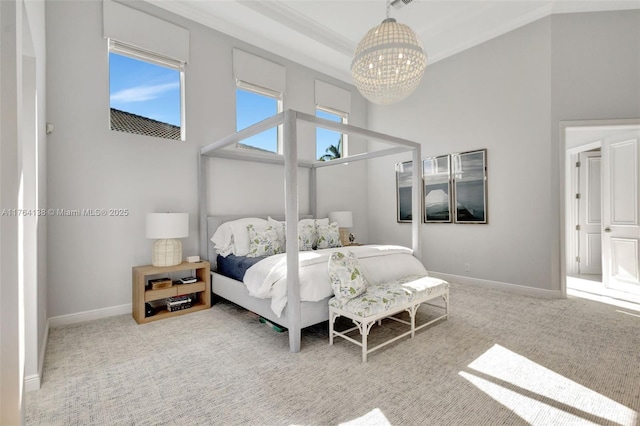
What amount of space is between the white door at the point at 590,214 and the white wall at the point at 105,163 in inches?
236

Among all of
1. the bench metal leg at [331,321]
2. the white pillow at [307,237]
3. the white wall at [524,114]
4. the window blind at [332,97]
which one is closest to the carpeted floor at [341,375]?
the bench metal leg at [331,321]

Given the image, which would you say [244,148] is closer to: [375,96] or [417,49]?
[375,96]

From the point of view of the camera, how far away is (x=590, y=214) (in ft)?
17.1

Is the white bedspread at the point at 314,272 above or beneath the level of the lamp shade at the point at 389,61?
beneath

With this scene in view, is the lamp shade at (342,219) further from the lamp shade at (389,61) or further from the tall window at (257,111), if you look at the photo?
the lamp shade at (389,61)

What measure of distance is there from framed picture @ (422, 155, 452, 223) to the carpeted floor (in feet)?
7.03

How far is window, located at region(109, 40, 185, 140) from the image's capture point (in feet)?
11.0

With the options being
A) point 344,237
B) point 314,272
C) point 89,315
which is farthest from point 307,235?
point 89,315

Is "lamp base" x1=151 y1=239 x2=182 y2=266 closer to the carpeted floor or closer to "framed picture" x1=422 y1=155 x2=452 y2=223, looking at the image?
the carpeted floor

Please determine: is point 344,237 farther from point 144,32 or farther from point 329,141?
point 144,32

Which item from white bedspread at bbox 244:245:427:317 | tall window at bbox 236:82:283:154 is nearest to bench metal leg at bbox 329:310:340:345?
white bedspread at bbox 244:245:427:317

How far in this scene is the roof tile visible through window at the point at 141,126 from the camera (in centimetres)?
336

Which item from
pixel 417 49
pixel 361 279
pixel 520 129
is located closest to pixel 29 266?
pixel 361 279

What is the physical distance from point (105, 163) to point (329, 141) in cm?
350
